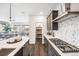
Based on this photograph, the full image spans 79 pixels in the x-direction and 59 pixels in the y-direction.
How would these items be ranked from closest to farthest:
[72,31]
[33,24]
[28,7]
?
[72,31] < [28,7] < [33,24]

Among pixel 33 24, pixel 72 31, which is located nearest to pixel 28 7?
pixel 33 24

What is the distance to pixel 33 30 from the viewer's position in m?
7.87

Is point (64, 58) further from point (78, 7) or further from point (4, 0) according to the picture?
point (78, 7)

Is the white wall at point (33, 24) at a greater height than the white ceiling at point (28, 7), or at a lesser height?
lesser

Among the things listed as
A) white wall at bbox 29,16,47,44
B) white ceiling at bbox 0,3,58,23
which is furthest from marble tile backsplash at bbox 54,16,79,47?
white wall at bbox 29,16,47,44

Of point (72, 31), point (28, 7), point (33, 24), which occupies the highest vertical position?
point (28, 7)

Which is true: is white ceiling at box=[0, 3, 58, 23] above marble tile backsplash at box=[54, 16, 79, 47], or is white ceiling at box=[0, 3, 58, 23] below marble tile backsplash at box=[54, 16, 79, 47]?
above

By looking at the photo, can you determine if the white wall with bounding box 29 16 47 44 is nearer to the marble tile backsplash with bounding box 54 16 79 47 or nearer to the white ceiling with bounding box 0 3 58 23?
the white ceiling with bounding box 0 3 58 23

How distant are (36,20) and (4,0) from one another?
706cm

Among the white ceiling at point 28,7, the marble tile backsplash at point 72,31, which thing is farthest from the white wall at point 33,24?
the marble tile backsplash at point 72,31

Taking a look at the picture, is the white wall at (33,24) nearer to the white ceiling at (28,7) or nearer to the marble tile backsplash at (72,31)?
the white ceiling at (28,7)

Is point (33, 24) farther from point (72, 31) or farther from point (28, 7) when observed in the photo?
point (72, 31)

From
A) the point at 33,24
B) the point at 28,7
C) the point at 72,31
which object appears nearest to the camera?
the point at 72,31

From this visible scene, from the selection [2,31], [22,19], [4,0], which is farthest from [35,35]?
[4,0]
